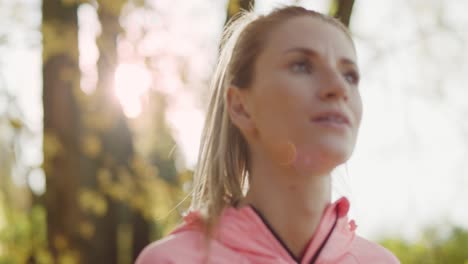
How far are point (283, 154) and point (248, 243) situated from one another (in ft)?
0.96

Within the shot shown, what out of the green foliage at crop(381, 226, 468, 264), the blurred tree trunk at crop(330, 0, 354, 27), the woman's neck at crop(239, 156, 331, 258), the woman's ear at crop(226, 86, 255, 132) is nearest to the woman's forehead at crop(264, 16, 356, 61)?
the woman's ear at crop(226, 86, 255, 132)

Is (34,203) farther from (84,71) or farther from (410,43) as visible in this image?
(410,43)

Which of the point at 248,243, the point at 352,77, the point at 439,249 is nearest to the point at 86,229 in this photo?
the point at 248,243

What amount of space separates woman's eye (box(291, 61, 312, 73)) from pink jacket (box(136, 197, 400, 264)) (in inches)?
17.4

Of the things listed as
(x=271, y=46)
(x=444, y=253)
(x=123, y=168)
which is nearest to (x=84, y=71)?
(x=123, y=168)

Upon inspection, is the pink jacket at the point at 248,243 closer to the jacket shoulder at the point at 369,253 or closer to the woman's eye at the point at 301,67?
the jacket shoulder at the point at 369,253

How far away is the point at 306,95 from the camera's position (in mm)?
2189

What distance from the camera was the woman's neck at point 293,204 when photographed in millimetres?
2248

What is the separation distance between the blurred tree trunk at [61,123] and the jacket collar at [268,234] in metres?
2.79

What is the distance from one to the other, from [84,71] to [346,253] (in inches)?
132

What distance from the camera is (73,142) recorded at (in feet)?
16.6

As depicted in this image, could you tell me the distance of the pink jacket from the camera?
2225 mm

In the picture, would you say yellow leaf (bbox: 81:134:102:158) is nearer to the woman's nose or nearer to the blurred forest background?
the blurred forest background

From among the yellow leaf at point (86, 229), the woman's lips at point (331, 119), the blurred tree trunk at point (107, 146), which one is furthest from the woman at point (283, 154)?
the blurred tree trunk at point (107, 146)
